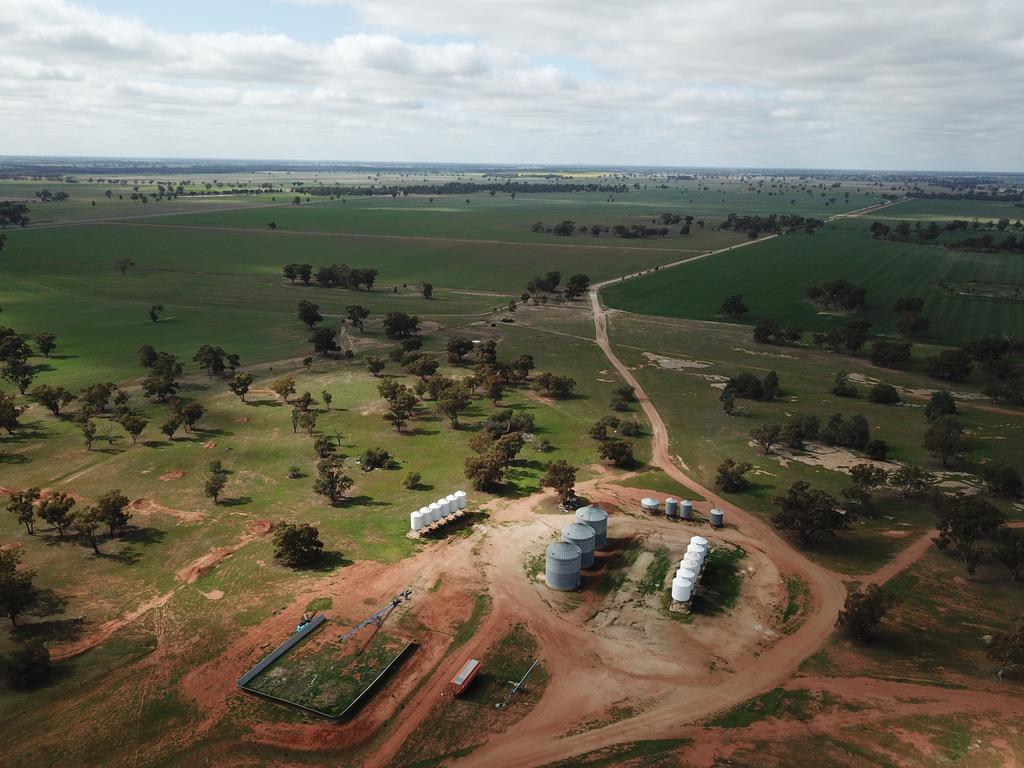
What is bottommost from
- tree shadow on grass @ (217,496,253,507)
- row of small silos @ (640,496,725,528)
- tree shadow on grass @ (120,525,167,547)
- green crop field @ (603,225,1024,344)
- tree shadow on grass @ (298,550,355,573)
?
tree shadow on grass @ (298,550,355,573)

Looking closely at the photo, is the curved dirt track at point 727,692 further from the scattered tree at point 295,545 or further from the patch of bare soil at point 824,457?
the patch of bare soil at point 824,457

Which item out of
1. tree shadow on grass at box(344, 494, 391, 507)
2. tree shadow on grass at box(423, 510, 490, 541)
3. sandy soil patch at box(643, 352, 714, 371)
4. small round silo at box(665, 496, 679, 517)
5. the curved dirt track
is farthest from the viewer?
sandy soil patch at box(643, 352, 714, 371)

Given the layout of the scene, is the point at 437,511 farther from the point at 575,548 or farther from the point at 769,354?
the point at 769,354

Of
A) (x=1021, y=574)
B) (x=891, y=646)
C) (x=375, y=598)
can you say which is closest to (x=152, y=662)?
(x=375, y=598)

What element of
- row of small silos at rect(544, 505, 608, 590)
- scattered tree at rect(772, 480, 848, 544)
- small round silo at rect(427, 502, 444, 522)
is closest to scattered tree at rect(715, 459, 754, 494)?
scattered tree at rect(772, 480, 848, 544)

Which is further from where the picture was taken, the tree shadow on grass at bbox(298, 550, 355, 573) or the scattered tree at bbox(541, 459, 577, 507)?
the scattered tree at bbox(541, 459, 577, 507)

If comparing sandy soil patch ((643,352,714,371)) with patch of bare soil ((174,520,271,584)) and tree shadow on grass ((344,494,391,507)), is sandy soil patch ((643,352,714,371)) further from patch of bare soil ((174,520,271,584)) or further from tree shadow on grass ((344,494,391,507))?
patch of bare soil ((174,520,271,584))

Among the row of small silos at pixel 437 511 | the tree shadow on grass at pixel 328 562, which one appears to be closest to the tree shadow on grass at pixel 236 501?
the tree shadow on grass at pixel 328 562
